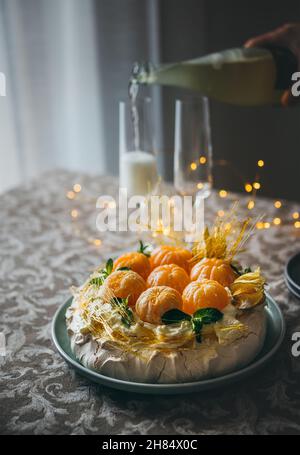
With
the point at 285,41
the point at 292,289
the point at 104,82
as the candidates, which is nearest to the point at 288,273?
the point at 292,289

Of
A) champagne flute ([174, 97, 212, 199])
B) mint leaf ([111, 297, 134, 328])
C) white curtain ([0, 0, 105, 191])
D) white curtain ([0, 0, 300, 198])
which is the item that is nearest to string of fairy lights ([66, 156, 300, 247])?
champagne flute ([174, 97, 212, 199])

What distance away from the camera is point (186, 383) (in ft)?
2.21

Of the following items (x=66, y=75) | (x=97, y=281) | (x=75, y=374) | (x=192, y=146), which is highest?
(x=66, y=75)

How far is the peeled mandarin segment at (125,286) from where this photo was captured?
75 centimetres

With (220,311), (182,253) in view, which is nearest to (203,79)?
(182,253)

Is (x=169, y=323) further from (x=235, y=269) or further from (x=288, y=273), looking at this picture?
(x=288, y=273)

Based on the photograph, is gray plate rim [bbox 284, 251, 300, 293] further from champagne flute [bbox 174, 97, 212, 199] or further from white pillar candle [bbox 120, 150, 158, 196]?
white pillar candle [bbox 120, 150, 158, 196]

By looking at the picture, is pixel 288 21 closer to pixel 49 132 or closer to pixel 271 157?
pixel 271 157

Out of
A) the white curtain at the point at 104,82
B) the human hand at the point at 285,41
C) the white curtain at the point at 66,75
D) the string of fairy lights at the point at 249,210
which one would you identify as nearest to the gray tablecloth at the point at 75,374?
the string of fairy lights at the point at 249,210

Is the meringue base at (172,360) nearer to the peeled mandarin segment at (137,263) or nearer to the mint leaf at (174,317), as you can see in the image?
the mint leaf at (174,317)

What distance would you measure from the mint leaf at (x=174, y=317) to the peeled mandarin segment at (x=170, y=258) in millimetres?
147

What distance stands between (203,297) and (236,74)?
2.55 feet

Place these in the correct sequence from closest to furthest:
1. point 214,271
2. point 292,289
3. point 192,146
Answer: point 214,271 → point 292,289 → point 192,146

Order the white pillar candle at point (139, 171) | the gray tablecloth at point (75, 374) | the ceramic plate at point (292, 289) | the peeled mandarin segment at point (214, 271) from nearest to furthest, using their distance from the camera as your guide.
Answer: the gray tablecloth at point (75, 374) → the peeled mandarin segment at point (214, 271) → the ceramic plate at point (292, 289) → the white pillar candle at point (139, 171)
